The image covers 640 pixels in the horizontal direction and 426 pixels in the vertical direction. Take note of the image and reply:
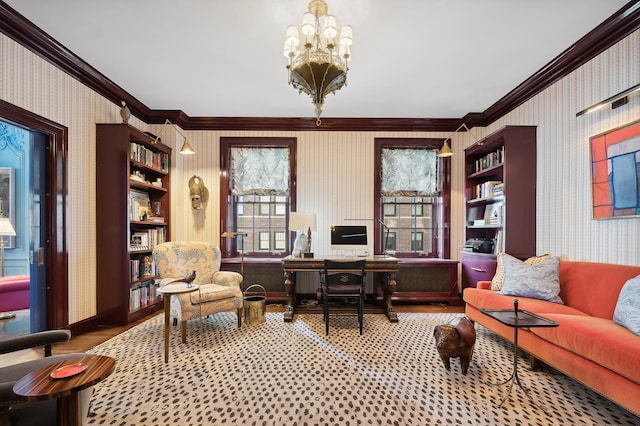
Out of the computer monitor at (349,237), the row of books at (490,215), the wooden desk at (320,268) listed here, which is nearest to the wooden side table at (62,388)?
the wooden desk at (320,268)

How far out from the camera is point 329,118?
16.2ft

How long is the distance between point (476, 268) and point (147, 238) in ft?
14.9

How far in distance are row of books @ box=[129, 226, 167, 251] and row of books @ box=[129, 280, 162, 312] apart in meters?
0.49

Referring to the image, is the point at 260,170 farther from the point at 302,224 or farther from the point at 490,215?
the point at 490,215

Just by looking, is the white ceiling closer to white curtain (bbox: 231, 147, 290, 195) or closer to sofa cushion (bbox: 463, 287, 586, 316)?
white curtain (bbox: 231, 147, 290, 195)

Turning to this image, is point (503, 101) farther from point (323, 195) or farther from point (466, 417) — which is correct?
point (466, 417)

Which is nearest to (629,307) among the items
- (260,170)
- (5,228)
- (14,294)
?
(260,170)

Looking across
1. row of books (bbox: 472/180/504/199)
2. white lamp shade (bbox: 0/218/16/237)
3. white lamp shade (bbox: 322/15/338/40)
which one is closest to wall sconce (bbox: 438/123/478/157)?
row of books (bbox: 472/180/504/199)

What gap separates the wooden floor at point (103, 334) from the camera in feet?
9.79

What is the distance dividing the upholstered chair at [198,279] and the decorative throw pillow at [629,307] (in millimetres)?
3375

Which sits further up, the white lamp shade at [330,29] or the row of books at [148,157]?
the white lamp shade at [330,29]

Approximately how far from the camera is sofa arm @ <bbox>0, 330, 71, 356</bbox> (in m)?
1.56

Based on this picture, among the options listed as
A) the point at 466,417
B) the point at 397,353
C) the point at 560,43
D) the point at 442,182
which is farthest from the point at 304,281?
the point at 560,43

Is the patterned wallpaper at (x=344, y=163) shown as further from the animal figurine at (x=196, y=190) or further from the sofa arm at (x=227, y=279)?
the sofa arm at (x=227, y=279)
